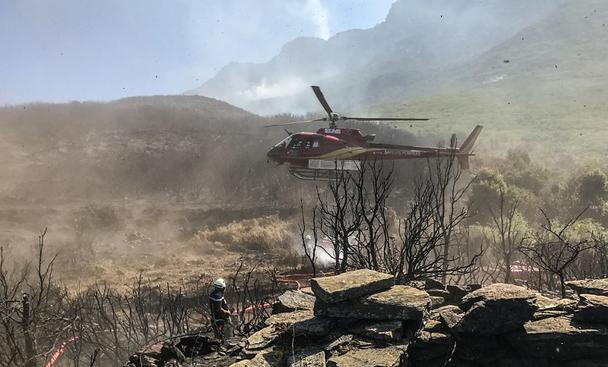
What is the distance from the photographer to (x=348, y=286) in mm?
5070

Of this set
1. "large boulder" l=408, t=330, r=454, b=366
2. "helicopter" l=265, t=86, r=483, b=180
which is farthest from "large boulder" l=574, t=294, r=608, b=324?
"helicopter" l=265, t=86, r=483, b=180

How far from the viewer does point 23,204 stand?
3809 cm

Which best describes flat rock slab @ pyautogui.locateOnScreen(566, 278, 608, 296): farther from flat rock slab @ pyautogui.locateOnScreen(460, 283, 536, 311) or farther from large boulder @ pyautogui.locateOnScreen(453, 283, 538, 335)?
large boulder @ pyautogui.locateOnScreen(453, 283, 538, 335)

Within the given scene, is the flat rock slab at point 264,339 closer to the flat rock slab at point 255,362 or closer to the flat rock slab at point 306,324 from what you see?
the flat rock slab at point 306,324

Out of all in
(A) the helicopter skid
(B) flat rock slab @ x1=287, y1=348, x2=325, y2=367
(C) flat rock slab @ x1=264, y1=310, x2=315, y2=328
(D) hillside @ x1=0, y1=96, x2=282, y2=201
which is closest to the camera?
(B) flat rock slab @ x1=287, y1=348, x2=325, y2=367

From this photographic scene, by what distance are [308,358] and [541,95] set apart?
10928cm

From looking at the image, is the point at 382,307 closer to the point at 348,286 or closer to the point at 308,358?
the point at 348,286

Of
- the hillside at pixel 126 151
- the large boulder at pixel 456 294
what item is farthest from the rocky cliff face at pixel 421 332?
the hillside at pixel 126 151

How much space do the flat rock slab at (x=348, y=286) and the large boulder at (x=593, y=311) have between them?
1.90m

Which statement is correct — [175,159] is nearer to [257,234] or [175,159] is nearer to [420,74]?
[257,234]

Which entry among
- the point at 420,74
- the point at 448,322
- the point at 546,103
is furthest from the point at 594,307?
the point at 420,74

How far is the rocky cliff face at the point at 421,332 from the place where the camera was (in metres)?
4.51

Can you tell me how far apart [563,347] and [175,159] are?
50257 mm

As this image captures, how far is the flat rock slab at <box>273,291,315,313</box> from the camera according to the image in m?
5.94
